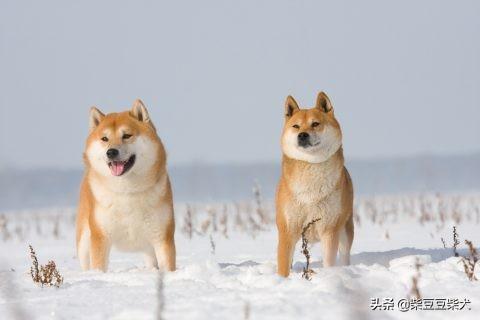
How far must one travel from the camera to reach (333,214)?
5672 mm

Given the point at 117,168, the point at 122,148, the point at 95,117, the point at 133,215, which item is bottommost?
the point at 133,215

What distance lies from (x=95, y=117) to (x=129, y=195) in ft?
2.46

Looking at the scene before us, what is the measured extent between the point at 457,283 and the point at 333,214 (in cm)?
122

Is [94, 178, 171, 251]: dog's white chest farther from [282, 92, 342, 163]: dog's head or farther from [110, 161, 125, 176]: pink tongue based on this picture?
[282, 92, 342, 163]: dog's head

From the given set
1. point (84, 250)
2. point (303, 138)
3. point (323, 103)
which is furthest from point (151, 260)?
point (323, 103)

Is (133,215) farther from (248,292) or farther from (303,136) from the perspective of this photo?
(248,292)

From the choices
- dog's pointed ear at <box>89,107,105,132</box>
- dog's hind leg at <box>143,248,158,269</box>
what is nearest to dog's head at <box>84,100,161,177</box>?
dog's pointed ear at <box>89,107,105,132</box>

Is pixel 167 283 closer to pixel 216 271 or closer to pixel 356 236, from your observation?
pixel 216 271

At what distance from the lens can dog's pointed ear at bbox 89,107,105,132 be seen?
19.9 feet

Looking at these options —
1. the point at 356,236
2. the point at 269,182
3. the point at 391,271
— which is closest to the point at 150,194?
the point at 391,271

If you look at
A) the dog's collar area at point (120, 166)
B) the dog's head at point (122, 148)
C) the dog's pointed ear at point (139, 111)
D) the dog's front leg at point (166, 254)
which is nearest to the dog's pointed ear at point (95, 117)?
the dog's head at point (122, 148)

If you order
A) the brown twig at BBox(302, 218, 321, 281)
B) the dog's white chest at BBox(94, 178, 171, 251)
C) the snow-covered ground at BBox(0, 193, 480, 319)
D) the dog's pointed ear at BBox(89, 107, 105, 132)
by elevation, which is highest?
the dog's pointed ear at BBox(89, 107, 105, 132)

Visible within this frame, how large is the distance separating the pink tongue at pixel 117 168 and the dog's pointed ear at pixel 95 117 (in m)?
0.51

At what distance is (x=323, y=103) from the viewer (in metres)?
6.02
